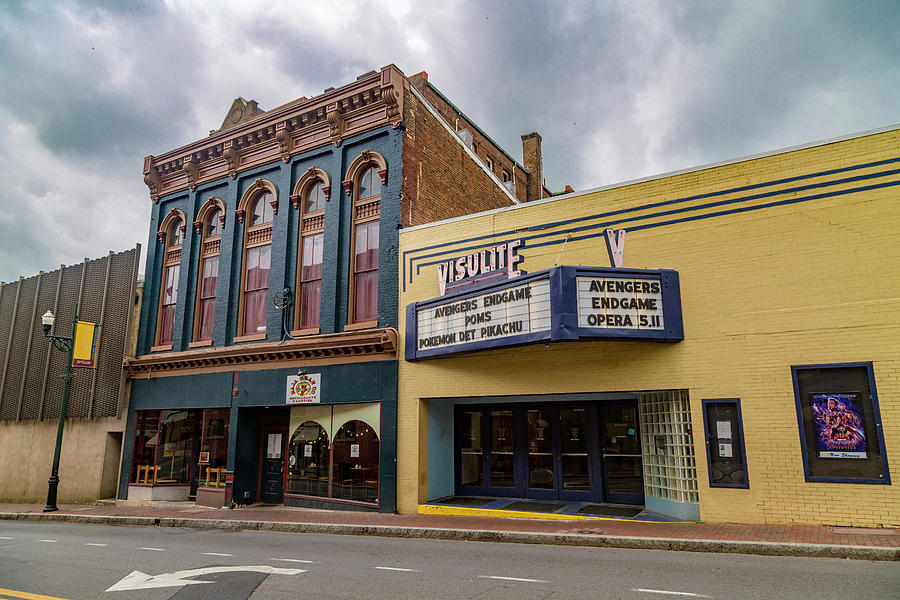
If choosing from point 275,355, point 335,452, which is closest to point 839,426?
point 335,452

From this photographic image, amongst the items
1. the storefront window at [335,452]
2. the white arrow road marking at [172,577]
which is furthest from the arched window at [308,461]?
the white arrow road marking at [172,577]

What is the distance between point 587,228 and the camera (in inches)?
558

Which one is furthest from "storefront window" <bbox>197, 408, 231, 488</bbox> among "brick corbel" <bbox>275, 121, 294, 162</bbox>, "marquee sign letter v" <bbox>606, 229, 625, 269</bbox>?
"marquee sign letter v" <bbox>606, 229, 625, 269</bbox>

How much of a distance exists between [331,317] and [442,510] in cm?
641

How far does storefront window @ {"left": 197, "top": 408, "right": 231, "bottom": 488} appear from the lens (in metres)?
19.7

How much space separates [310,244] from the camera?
1931 cm

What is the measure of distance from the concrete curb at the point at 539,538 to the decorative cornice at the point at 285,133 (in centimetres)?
1125

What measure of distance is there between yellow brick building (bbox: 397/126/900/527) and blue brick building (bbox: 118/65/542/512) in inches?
74.1

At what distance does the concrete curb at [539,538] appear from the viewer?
30.1 feet

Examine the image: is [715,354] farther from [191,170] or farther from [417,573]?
[191,170]

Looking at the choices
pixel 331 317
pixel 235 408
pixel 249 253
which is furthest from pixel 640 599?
pixel 249 253

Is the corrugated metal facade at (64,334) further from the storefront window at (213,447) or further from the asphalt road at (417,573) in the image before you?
the asphalt road at (417,573)

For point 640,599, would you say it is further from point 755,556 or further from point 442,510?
point 442,510

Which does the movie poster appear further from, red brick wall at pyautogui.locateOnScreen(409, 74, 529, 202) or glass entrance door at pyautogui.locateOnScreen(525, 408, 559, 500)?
red brick wall at pyautogui.locateOnScreen(409, 74, 529, 202)
